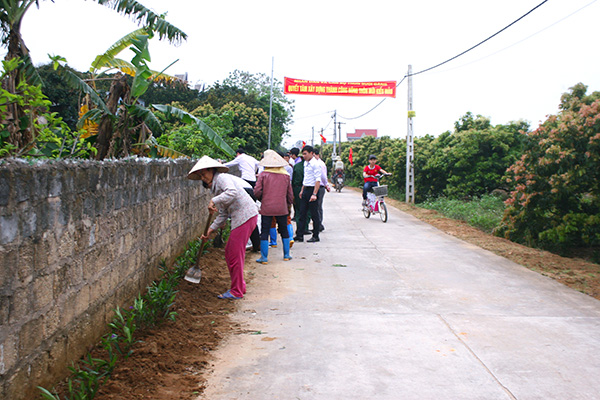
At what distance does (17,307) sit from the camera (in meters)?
3.04

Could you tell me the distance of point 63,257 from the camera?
3.69 m

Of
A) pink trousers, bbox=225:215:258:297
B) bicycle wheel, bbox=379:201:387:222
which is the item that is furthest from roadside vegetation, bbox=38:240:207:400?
bicycle wheel, bbox=379:201:387:222

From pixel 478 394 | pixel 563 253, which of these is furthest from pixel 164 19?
pixel 563 253

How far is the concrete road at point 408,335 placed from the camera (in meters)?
3.90

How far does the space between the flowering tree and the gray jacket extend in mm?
7505

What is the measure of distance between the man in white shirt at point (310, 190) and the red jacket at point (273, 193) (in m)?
1.70

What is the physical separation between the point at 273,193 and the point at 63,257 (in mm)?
5059

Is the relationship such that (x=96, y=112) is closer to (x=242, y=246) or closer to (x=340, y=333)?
(x=242, y=246)

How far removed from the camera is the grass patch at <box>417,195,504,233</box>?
15.9 metres

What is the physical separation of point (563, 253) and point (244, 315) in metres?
9.68

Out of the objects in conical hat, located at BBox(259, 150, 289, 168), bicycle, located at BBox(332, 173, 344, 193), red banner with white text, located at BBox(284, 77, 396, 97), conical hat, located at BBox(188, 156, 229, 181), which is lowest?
bicycle, located at BBox(332, 173, 344, 193)

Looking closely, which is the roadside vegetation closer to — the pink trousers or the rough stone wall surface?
the rough stone wall surface

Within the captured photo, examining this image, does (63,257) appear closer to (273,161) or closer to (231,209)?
(231,209)

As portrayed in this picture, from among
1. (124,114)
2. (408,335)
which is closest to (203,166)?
(408,335)
